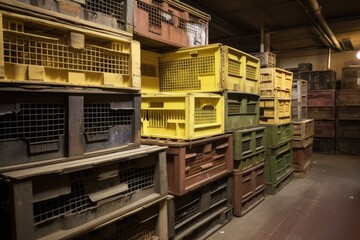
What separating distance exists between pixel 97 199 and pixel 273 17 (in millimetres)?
6150

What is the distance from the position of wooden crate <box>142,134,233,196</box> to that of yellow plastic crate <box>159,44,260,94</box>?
0.63 m

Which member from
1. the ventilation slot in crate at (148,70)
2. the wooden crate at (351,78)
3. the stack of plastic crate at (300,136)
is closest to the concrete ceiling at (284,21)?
the wooden crate at (351,78)

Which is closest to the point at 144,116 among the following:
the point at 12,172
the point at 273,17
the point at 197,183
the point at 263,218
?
the point at 197,183

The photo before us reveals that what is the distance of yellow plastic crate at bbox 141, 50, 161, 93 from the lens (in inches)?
128

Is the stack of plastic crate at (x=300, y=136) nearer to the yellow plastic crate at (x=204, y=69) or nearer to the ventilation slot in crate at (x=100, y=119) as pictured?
the yellow plastic crate at (x=204, y=69)

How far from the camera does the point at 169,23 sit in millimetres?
3006

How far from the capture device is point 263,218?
11.5 ft

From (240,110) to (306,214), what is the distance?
1607mm

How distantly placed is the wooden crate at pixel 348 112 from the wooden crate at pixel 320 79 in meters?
0.68

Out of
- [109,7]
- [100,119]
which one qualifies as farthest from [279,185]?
[109,7]

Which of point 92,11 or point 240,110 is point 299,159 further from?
point 92,11

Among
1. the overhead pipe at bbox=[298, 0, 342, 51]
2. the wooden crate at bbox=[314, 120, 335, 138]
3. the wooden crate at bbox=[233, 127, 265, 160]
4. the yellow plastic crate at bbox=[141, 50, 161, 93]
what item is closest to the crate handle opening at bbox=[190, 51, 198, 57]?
the yellow plastic crate at bbox=[141, 50, 161, 93]

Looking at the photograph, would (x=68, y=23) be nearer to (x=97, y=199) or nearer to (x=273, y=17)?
(x=97, y=199)

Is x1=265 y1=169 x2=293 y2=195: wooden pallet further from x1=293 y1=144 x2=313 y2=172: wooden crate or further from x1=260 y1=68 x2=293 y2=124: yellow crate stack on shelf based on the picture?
x1=260 y1=68 x2=293 y2=124: yellow crate stack on shelf
